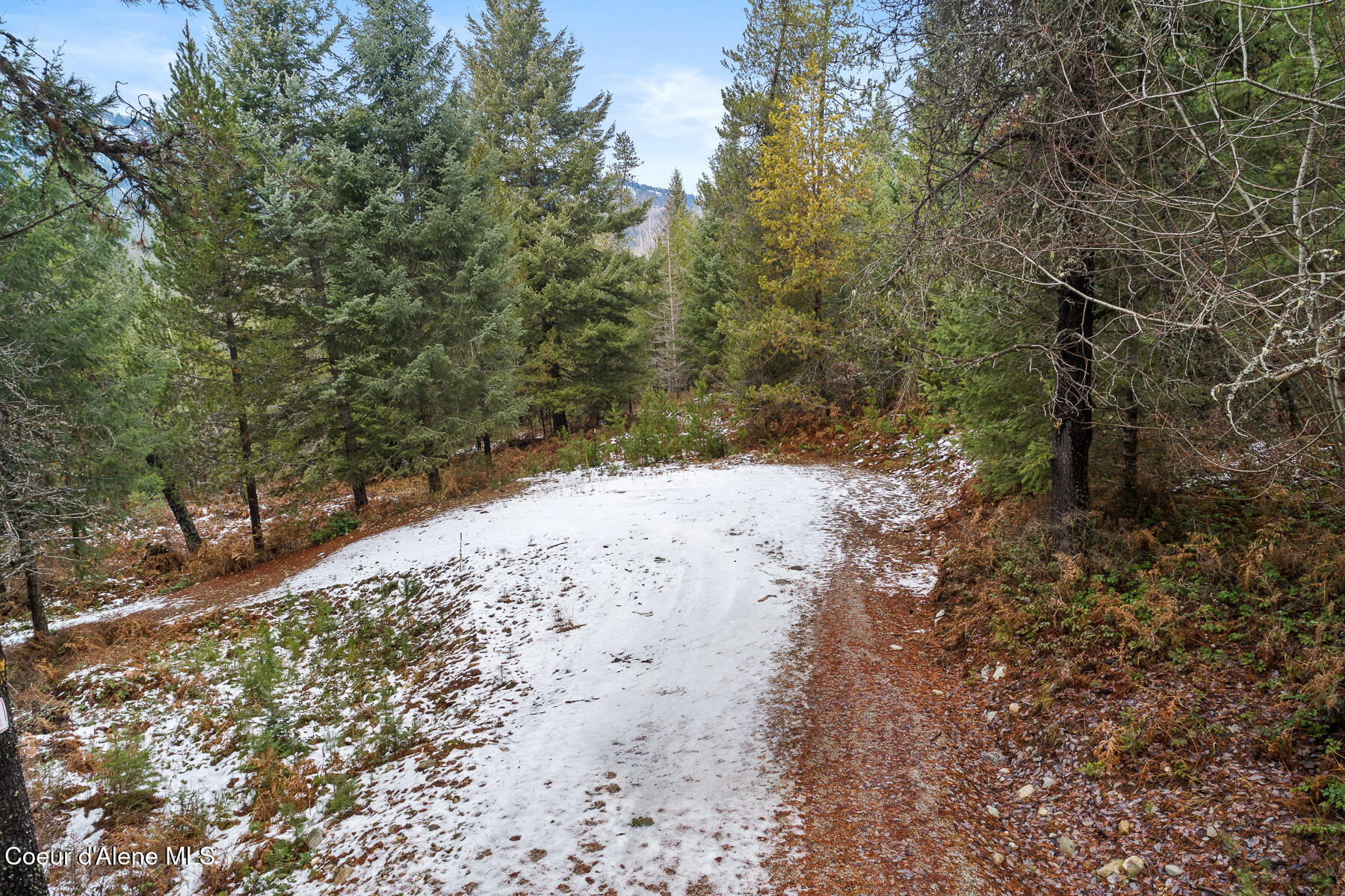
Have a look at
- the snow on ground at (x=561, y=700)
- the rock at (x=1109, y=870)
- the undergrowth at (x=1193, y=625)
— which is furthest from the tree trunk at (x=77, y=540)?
the rock at (x=1109, y=870)

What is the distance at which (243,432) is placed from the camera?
13062 mm

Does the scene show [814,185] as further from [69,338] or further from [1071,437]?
[69,338]

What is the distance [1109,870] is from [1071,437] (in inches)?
169

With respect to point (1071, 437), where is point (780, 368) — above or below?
above

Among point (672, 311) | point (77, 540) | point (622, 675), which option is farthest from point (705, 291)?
point (77, 540)

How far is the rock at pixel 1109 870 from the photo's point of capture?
11.0 ft

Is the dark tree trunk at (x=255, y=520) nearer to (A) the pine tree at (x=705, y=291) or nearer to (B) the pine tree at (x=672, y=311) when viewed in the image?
(A) the pine tree at (x=705, y=291)

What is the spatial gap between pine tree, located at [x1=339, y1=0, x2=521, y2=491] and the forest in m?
0.12

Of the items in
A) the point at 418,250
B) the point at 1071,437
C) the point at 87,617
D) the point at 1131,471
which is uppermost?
the point at 418,250

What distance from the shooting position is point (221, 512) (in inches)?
806

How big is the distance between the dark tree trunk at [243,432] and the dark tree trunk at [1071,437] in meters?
15.5

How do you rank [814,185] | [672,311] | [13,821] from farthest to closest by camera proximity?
1. [672,311]
2. [814,185]
3. [13,821]

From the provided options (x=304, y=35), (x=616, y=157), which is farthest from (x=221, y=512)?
(x=616, y=157)

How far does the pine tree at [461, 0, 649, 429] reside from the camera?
1977cm
